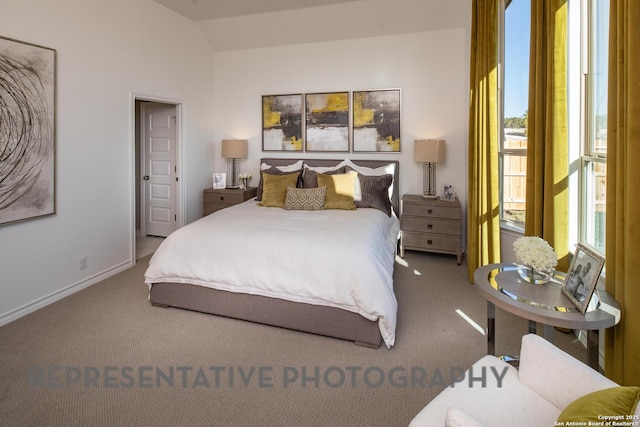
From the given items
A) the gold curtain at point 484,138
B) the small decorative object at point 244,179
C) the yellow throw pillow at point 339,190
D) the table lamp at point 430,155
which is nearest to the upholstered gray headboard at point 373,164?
the table lamp at point 430,155

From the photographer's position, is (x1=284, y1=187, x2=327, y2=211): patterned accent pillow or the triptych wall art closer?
(x1=284, y1=187, x2=327, y2=211): patterned accent pillow

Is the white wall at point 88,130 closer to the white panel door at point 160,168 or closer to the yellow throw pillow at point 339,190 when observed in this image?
the white panel door at point 160,168

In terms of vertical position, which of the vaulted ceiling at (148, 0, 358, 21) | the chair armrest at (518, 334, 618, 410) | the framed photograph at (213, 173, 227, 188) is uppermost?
the vaulted ceiling at (148, 0, 358, 21)

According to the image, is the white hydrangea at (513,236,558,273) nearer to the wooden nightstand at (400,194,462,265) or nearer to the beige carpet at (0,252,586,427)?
the beige carpet at (0,252,586,427)

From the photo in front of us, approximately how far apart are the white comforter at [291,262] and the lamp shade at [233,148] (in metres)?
2.26

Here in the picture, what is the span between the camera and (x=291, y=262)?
2.54m

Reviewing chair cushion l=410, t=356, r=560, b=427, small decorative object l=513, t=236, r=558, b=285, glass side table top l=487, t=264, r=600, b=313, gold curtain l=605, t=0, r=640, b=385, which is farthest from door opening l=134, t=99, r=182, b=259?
gold curtain l=605, t=0, r=640, b=385

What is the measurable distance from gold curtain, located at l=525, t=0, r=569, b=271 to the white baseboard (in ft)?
13.1

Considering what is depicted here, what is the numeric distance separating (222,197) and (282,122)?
143 cm

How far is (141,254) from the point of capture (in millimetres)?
4566

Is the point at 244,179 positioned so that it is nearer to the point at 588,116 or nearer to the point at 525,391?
the point at 588,116

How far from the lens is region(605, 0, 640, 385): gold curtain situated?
1.36m

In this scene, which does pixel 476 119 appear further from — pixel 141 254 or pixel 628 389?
pixel 141 254

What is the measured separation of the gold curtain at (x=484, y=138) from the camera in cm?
324
